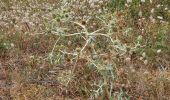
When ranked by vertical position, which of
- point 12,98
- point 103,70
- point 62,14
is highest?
point 62,14

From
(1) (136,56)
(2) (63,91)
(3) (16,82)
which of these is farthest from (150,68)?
(3) (16,82)

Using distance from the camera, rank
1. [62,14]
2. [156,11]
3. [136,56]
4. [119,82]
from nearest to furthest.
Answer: [119,82] → [62,14] → [136,56] → [156,11]

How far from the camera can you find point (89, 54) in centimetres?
484

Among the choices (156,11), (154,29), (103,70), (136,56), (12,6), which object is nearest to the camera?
(103,70)

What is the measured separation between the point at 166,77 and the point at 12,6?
3.69m

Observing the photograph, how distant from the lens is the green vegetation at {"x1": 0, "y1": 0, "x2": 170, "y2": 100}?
4.63 metres

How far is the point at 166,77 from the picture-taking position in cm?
475

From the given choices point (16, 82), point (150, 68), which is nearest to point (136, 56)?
point (150, 68)

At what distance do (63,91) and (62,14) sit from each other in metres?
0.82

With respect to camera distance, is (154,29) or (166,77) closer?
(166,77)

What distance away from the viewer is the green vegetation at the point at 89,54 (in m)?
4.63

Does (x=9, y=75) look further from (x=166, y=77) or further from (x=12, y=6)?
(x=12, y=6)

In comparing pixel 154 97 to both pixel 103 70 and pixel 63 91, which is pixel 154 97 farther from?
pixel 63 91

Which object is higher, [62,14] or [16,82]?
[62,14]
